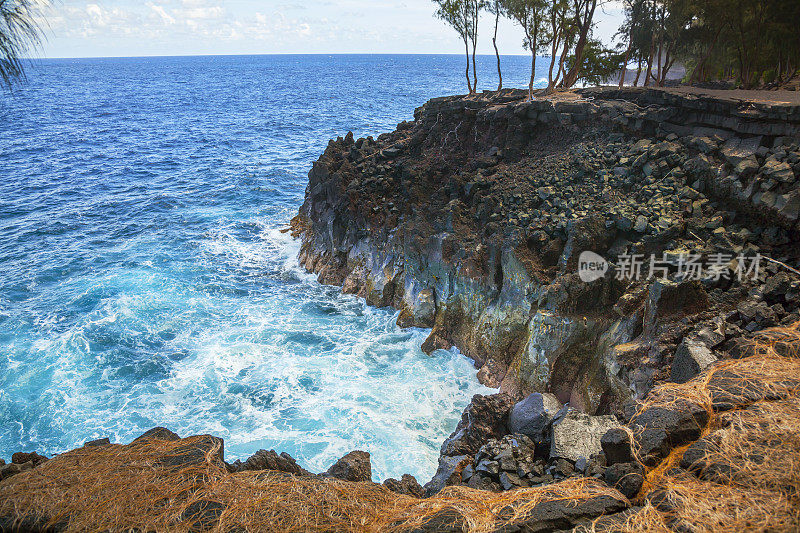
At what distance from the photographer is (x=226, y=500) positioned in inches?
336

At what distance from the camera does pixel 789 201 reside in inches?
565

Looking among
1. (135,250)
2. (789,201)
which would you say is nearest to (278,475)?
(789,201)

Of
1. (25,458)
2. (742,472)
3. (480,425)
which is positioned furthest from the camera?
(480,425)

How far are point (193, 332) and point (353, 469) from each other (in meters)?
15.3

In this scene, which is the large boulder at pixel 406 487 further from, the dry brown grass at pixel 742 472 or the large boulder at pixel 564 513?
the dry brown grass at pixel 742 472

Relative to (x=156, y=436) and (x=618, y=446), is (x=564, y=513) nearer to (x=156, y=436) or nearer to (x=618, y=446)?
(x=618, y=446)

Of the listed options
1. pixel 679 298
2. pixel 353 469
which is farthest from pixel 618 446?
pixel 679 298

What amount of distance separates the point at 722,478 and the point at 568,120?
20.4 meters

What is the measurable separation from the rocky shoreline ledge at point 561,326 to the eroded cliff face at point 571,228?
9 cm

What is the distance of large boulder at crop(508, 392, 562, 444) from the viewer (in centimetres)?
1230

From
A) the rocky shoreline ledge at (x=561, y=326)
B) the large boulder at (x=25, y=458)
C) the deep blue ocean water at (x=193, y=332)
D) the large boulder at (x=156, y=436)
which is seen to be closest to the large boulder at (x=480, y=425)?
the rocky shoreline ledge at (x=561, y=326)

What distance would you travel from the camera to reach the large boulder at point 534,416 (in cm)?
1230

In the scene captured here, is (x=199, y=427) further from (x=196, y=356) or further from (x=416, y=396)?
(x=416, y=396)

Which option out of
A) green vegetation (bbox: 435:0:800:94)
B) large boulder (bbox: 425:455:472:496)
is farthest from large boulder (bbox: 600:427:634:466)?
green vegetation (bbox: 435:0:800:94)
